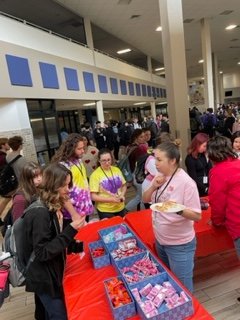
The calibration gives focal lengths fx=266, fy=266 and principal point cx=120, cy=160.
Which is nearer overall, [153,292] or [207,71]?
[153,292]

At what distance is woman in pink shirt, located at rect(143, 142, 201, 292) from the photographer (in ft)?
5.84

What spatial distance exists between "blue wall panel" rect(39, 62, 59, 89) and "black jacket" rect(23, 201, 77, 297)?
6657 millimetres

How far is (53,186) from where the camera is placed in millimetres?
1798

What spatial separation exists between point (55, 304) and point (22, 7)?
836cm

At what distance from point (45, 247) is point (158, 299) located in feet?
2.39

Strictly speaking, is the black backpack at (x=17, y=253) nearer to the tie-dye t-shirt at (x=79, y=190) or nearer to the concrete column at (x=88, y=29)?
the tie-dye t-shirt at (x=79, y=190)

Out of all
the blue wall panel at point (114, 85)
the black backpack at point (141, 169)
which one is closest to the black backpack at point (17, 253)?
the black backpack at point (141, 169)

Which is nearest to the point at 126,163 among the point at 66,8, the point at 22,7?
the point at 22,7

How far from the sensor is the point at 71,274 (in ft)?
6.53

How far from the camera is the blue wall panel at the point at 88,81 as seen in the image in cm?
991

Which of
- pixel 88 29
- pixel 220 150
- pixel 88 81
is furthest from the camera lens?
pixel 88 29

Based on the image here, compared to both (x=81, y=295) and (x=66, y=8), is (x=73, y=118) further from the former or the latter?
(x=81, y=295)

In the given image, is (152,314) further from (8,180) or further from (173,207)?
(8,180)

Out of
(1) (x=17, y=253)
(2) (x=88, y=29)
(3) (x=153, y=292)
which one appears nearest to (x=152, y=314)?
(3) (x=153, y=292)
